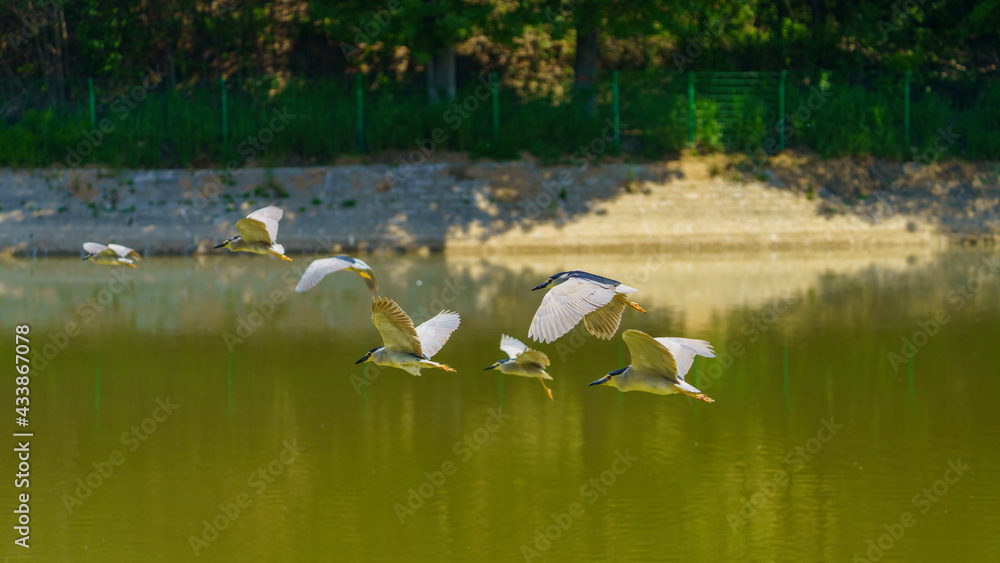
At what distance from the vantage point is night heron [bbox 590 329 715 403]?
8.05m

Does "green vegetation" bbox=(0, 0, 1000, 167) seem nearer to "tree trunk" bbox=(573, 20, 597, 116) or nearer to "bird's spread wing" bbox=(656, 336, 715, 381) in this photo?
"tree trunk" bbox=(573, 20, 597, 116)

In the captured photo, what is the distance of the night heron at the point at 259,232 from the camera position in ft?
29.8

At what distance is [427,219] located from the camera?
90.2ft

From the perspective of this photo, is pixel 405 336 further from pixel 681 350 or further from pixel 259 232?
pixel 681 350

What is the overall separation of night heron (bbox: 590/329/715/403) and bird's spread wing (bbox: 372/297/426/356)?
1398 mm

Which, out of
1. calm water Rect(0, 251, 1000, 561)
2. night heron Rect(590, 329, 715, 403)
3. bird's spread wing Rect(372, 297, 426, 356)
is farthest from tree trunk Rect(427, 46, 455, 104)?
night heron Rect(590, 329, 715, 403)

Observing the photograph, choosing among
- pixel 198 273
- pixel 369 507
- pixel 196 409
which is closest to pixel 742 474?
pixel 369 507

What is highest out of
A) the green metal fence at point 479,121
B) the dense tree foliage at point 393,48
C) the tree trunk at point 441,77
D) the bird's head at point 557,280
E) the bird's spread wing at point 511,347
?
the dense tree foliage at point 393,48

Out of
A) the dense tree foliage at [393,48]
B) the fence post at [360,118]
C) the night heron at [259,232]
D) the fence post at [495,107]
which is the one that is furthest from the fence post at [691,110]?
the night heron at [259,232]

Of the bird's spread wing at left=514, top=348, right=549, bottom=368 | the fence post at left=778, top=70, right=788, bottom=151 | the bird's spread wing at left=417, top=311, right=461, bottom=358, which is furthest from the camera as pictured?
the fence post at left=778, top=70, right=788, bottom=151

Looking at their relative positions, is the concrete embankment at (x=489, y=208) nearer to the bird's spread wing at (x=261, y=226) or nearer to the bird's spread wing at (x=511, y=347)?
the bird's spread wing at (x=511, y=347)

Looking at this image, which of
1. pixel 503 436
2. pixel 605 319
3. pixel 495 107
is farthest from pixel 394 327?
A: pixel 495 107

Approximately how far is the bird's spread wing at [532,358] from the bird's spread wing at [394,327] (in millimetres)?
867

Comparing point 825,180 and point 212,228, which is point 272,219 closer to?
point 212,228
